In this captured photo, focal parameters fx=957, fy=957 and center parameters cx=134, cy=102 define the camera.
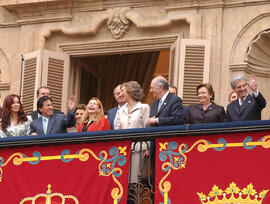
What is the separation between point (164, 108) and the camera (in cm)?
1177

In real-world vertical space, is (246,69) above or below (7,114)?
above

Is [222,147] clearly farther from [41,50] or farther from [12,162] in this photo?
[41,50]

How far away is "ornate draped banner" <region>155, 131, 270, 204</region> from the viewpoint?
431 inches

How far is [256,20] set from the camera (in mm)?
15750

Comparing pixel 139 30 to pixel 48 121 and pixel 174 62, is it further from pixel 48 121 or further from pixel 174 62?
pixel 48 121

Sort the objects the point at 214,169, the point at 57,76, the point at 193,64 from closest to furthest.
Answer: the point at 214,169, the point at 193,64, the point at 57,76

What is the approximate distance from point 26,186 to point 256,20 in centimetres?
557

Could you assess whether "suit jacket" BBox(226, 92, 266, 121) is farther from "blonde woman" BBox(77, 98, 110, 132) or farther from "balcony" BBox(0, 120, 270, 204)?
"blonde woman" BBox(77, 98, 110, 132)

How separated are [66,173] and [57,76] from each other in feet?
16.8

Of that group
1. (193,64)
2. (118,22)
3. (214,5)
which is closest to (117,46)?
(118,22)

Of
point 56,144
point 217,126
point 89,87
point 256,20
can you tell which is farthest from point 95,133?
point 89,87

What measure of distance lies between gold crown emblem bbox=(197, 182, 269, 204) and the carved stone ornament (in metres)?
5.96

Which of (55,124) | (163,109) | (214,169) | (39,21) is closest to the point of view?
(214,169)

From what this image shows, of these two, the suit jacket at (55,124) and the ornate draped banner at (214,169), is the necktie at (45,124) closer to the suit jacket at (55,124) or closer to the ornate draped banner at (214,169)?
the suit jacket at (55,124)
